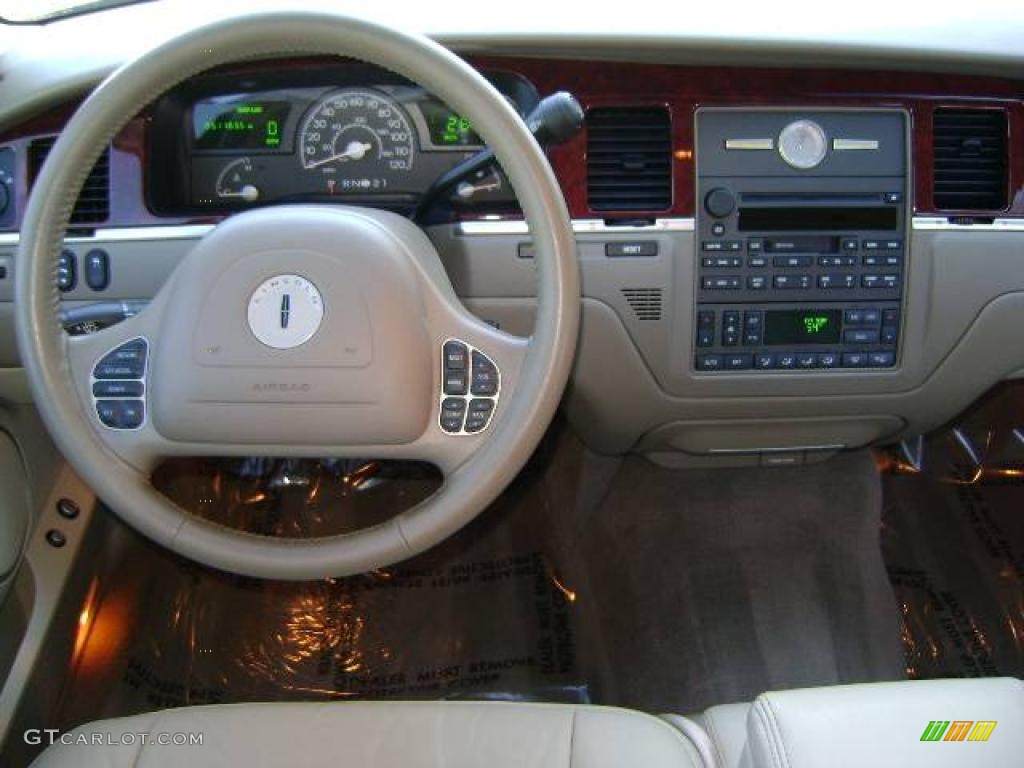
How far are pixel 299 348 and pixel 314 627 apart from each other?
88 cm

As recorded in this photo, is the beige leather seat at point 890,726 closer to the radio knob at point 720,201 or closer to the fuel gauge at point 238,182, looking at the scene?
the radio knob at point 720,201

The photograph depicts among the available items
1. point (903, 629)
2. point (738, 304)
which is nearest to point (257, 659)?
point (738, 304)

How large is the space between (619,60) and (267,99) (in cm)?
51

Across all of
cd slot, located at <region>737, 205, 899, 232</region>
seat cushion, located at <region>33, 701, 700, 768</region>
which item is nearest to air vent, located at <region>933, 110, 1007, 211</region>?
cd slot, located at <region>737, 205, 899, 232</region>

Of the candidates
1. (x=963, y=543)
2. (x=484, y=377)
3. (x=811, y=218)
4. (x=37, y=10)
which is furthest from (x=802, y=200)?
(x=37, y=10)

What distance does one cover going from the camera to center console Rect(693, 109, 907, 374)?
1434 mm

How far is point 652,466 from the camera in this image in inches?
81.4

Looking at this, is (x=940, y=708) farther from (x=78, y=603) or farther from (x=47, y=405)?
(x=78, y=603)

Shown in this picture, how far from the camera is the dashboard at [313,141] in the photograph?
143 centimetres

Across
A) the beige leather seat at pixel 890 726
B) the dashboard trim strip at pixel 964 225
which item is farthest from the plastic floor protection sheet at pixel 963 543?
the beige leather seat at pixel 890 726

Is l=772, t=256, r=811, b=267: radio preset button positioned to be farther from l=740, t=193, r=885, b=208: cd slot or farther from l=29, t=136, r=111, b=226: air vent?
l=29, t=136, r=111, b=226: air vent

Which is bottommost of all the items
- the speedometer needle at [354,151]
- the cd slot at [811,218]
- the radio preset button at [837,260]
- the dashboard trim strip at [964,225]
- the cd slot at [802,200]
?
the radio preset button at [837,260]

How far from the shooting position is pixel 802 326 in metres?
1.49

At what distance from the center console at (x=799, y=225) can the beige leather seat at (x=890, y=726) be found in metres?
0.60
